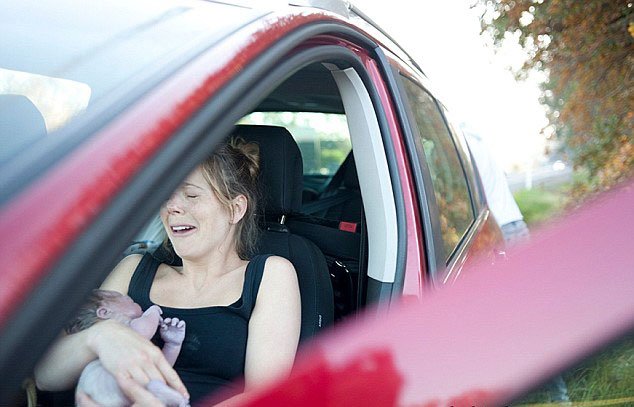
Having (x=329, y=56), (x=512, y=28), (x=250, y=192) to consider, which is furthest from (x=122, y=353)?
(x=512, y=28)

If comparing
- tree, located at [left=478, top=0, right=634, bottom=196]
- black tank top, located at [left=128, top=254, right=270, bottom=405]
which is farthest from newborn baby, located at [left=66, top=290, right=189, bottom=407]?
tree, located at [left=478, top=0, right=634, bottom=196]

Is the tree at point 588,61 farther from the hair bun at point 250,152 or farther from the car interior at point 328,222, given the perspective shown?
the hair bun at point 250,152

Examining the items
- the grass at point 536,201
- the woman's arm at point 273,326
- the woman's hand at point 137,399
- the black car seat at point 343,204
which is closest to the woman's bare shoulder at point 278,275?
the woman's arm at point 273,326

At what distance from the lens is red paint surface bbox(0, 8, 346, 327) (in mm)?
830

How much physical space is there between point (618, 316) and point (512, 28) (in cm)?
757

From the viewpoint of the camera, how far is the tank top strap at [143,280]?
2.15 metres

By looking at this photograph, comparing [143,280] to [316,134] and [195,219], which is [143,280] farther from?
[316,134]

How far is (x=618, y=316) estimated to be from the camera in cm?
89

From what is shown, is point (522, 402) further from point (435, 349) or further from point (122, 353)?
point (122, 353)

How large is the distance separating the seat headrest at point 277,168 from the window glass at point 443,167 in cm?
48

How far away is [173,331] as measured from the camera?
1866mm

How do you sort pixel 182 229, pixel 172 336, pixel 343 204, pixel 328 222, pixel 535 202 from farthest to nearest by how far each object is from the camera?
1. pixel 535 202
2. pixel 343 204
3. pixel 328 222
4. pixel 182 229
5. pixel 172 336

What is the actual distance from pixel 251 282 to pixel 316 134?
309 centimetres

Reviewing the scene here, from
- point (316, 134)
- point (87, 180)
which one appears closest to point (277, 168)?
point (87, 180)
